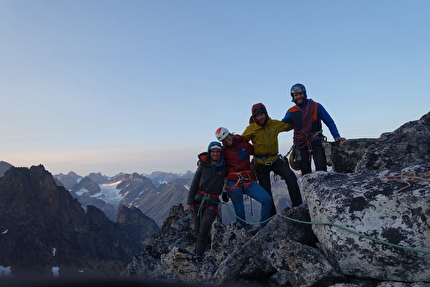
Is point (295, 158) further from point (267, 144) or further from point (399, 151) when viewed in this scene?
point (399, 151)

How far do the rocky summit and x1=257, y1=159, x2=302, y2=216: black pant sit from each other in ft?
9.10

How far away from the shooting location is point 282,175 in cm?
1127

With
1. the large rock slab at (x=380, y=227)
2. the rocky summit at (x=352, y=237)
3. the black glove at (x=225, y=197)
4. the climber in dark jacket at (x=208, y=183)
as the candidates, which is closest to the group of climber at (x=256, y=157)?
the climber in dark jacket at (x=208, y=183)

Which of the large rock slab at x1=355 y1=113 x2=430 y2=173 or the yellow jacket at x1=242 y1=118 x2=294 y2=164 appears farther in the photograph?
the yellow jacket at x1=242 y1=118 x2=294 y2=164

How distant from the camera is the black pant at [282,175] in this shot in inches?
439

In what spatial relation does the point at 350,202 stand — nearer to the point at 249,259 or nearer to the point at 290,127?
the point at 249,259

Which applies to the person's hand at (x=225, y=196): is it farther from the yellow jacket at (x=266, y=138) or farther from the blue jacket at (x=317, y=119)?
the blue jacket at (x=317, y=119)

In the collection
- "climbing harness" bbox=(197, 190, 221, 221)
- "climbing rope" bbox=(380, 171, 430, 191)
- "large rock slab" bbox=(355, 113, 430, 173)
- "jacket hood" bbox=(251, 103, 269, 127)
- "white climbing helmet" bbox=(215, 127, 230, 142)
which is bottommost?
"climbing harness" bbox=(197, 190, 221, 221)

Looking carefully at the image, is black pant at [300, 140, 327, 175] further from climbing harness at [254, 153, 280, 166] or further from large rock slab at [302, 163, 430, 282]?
large rock slab at [302, 163, 430, 282]

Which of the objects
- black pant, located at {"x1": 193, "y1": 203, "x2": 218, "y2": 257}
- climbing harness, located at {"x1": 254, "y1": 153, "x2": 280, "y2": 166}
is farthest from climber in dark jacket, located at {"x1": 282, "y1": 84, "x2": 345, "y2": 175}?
black pant, located at {"x1": 193, "y1": 203, "x2": 218, "y2": 257}

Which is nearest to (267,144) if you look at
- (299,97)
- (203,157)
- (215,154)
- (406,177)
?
(215,154)

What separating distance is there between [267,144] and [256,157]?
27.2 inches

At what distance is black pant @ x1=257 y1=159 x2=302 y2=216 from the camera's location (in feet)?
36.6

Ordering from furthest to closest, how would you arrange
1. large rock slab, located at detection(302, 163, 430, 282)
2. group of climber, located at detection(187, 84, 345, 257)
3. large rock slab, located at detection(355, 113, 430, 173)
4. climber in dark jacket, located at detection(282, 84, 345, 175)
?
climber in dark jacket, located at detection(282, 84, 345, 175), group of climber, located at detection(187, 84, 345, 257), large rock slab, located at detection(355, 113, 430, 173), large rock slab, located at detection(302, 163, 430, 282)
